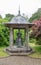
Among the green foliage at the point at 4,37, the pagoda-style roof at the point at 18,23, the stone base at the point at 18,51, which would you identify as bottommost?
the green foliage at the point at 4,37

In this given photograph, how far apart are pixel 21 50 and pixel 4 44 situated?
223 inches

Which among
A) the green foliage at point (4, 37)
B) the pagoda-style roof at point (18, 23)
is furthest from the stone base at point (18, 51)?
Result: the green foliage at point (4, 37)

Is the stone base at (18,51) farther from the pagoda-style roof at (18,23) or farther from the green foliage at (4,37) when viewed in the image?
the green foliage at (4,37)

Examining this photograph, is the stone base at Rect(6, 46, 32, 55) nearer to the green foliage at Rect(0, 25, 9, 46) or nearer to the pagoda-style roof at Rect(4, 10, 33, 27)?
the pagoda-style roof at Rect(4, 10, 33, 27)

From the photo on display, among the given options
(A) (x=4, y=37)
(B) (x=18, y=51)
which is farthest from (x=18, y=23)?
(A) (x=4, y=37)

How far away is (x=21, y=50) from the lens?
15195 millimetres

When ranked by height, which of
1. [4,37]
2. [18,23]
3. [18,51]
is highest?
[18,23]

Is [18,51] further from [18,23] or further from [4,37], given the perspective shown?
[4,37]

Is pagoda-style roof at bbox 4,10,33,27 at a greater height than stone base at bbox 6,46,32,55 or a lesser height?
greater

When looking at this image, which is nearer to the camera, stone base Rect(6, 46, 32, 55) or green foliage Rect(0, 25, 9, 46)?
stone base Rect(6, 46, 32, 55)

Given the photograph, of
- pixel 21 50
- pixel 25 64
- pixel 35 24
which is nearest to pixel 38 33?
pixel 35 24

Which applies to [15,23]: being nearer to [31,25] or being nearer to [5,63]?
[31,25]

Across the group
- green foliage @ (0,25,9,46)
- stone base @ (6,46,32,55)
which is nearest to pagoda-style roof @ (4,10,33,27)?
stone base @ (6,46,32,55)

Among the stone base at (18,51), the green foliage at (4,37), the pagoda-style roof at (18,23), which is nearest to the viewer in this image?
the stone base at (18,51)
